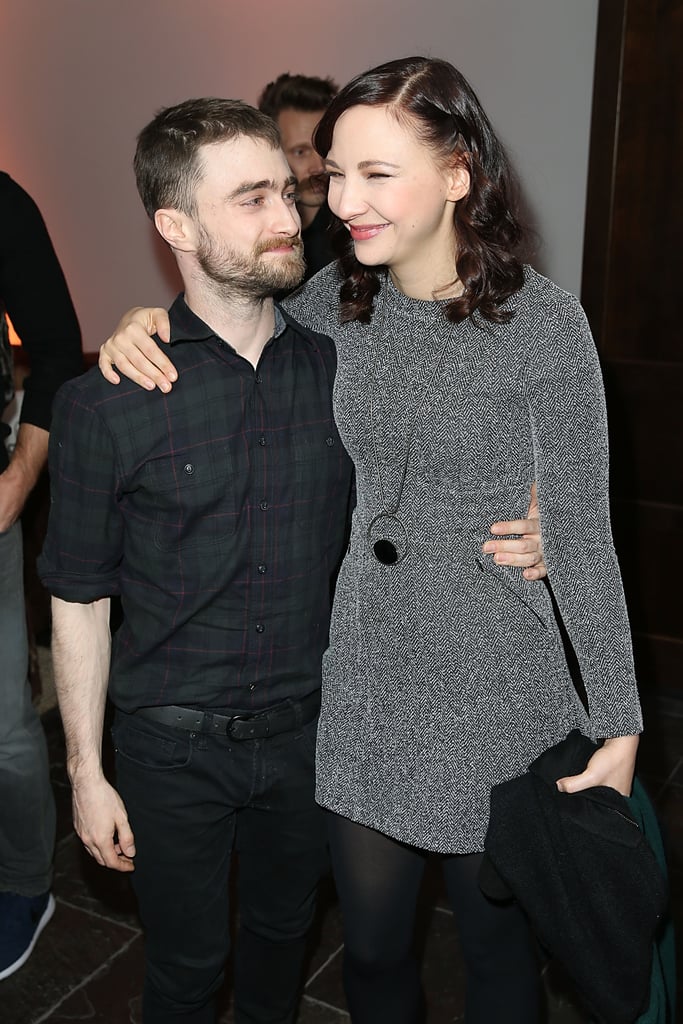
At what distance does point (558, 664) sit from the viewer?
1703 millimetres

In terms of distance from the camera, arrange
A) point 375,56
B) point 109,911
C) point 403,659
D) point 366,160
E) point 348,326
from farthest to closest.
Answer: point 375,56 < point 109,911 < point 348,326 < point 403,659 < point 366,160

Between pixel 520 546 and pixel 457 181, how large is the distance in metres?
0.54

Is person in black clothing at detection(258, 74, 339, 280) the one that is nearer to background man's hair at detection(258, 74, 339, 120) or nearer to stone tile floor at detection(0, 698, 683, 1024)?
background man's hair at detection(258, 74, 339, 120)

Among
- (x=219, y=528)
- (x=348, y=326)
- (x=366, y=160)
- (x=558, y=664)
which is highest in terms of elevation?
(x=366, y=160)

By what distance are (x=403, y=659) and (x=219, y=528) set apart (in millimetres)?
349

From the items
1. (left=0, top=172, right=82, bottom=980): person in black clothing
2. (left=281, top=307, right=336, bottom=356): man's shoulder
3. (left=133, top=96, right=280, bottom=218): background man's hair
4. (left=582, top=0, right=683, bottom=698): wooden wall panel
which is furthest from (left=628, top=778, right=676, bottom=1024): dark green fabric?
(left=582, top=0, right=683, bottom=698): wooden wall panel

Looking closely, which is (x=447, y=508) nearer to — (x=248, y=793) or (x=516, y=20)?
(x=248, y=793)

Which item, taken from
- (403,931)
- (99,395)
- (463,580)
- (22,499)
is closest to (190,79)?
(22,499)

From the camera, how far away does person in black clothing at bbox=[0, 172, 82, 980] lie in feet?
7.84

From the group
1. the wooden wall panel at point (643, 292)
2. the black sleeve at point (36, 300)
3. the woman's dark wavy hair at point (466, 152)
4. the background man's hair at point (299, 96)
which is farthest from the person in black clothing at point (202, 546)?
the wooden wall panel at point (643, 292)

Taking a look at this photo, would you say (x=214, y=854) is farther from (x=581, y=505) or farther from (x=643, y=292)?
(x=643, y=292)

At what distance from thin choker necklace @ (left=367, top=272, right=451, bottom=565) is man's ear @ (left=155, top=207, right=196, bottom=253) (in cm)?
35

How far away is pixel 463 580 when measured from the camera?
1.64m

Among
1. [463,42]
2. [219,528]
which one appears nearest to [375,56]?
[463,42]
